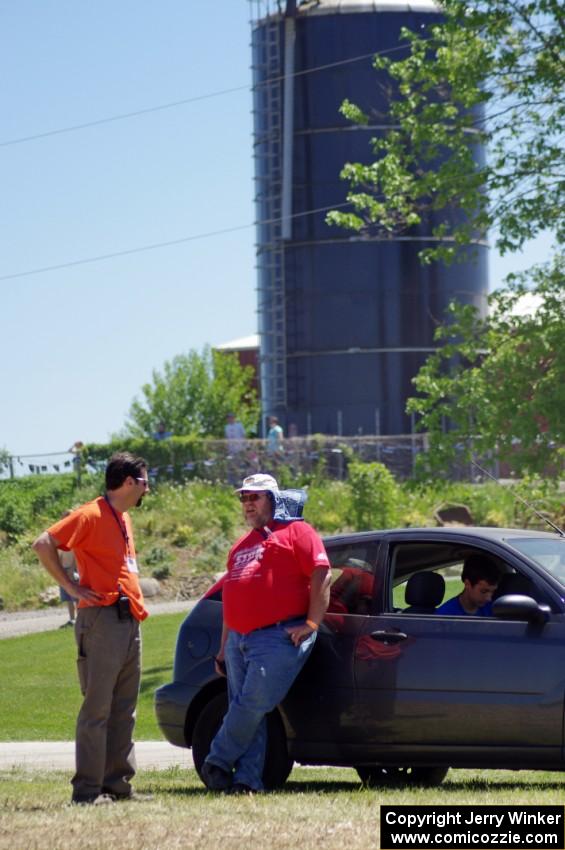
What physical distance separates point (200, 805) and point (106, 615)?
1225 mm

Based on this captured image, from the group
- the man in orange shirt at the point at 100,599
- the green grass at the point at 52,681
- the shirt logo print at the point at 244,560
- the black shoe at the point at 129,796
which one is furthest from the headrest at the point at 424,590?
the green grass at the point at 52,681

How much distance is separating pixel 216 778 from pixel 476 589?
6.10ft

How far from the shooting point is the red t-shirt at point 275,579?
30.1ft

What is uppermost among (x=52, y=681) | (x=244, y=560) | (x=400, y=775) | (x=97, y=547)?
(x=97, y=547)

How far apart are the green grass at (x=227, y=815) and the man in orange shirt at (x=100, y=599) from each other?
351mm

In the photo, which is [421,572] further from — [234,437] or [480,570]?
[234,437]

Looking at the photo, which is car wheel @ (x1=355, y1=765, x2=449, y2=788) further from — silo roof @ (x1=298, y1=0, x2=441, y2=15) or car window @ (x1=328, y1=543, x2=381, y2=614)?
silo roof @ (x1=298, y1=0, x2=441, y2=15)

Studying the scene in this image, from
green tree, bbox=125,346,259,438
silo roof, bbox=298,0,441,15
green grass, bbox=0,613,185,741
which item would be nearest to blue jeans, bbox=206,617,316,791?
green grass, bbox=0,613,185,741

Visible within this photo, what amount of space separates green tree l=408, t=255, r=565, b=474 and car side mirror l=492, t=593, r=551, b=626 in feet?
45.0

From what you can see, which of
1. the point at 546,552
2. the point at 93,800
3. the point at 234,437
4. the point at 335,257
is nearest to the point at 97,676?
the point at 93,800

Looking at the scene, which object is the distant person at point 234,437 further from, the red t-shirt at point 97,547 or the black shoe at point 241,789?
the red t-shirt at point 97,547

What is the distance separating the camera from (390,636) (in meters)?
9.24

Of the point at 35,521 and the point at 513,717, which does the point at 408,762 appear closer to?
the point at 513,717

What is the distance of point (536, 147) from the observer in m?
23.5
